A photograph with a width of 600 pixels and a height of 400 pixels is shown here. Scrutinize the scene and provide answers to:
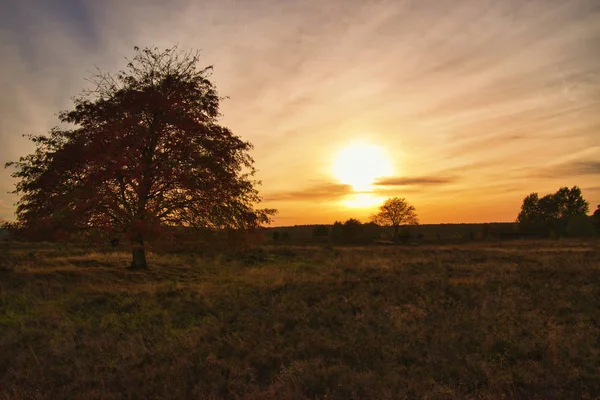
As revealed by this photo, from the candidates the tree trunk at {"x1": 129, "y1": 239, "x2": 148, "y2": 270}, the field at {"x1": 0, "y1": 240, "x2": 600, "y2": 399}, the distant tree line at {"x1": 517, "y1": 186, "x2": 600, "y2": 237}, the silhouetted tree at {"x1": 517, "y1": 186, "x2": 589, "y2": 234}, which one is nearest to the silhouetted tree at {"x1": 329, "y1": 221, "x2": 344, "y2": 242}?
the distant tree line at {"x1": 517, "y1": 186, "x2": 600, "y2": 237}

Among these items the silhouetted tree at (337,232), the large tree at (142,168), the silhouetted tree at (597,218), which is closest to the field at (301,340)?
the large tree at (142,168)

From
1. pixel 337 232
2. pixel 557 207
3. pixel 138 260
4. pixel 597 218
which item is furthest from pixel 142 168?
pixel 557 207

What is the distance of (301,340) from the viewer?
9.02 meters

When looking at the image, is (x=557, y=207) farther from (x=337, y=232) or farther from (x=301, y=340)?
(x=301, y=340)

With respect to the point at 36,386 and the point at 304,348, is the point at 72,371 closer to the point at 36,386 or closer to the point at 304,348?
the point at 36,386

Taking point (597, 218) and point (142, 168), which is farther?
point (597, 218)

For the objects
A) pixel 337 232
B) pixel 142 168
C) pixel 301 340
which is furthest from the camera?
pixel 337 232

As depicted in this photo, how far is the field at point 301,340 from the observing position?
6.79 metres

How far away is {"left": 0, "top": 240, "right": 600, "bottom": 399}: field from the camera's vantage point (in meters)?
6.79

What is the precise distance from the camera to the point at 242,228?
1981cm

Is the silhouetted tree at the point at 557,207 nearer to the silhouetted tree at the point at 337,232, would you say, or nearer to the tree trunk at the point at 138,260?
the silhouetted tree at the point at 337,232

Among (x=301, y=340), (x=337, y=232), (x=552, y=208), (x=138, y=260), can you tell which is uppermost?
(x=552, y=208)

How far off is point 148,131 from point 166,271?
745 centimetres

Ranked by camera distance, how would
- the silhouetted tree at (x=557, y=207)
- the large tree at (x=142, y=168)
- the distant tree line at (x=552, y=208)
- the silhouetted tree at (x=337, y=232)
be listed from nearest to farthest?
the large tree at (x=142, y=168)
the silhouetted tree at (x=337, y=232)
the distant tree line at (x=552, y=208)
the silhouetted tree at (x=557, y=207)
